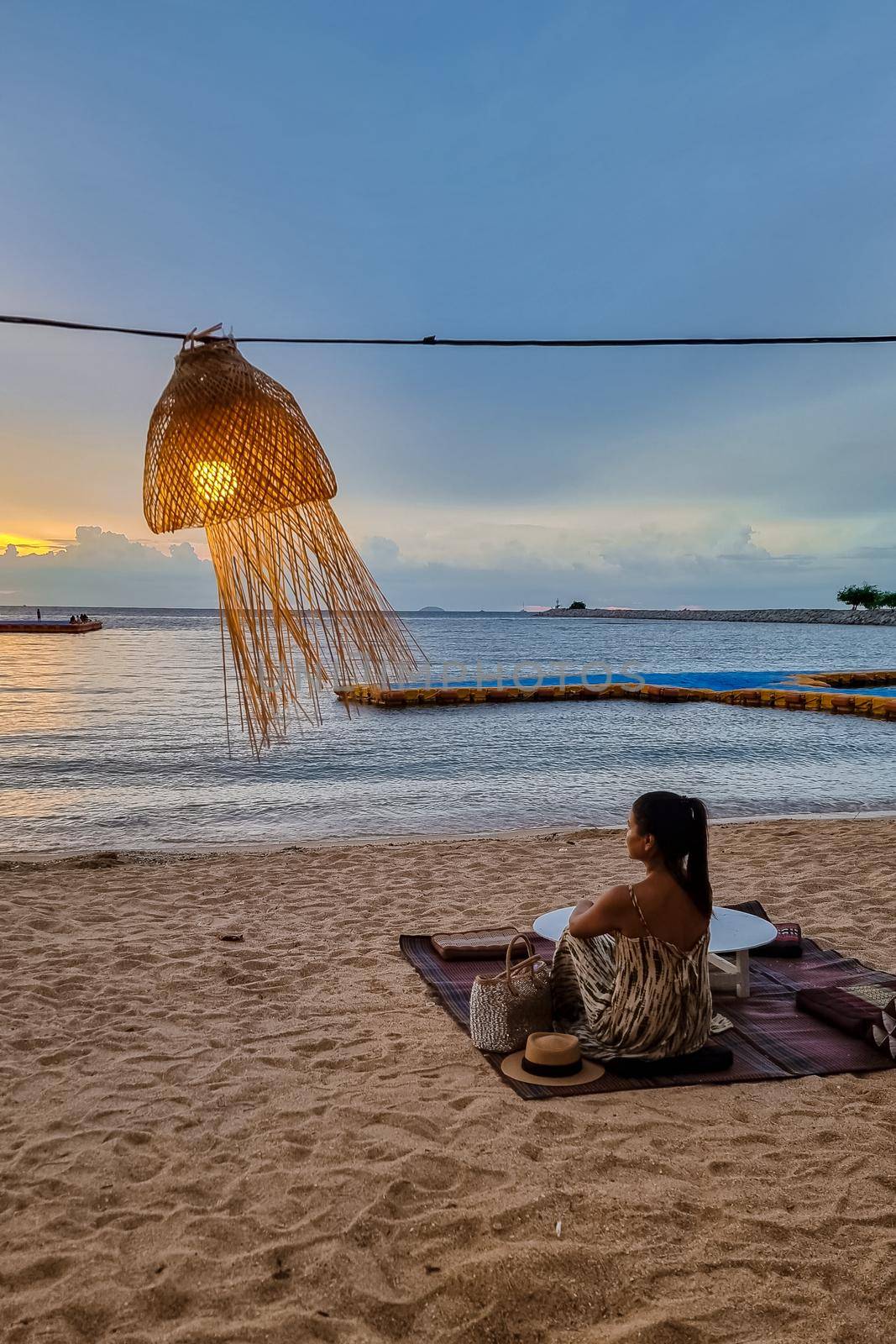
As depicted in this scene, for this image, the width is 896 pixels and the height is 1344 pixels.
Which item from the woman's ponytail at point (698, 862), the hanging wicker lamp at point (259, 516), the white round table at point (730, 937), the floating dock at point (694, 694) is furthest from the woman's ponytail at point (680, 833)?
the floating dock at point (694, 694)

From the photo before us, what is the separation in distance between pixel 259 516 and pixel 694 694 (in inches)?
1022

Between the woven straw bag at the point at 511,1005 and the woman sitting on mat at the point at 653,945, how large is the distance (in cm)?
18

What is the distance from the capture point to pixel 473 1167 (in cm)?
278

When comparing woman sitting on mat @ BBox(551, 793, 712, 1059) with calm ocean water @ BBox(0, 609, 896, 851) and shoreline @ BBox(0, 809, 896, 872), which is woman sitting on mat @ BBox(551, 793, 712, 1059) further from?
calm ocean water @ BBox(0, 609, 896, 851)

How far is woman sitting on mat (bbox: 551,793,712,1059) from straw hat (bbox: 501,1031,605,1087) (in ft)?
0.35

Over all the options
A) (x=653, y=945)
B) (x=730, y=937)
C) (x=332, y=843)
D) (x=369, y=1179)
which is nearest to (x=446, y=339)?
(x=653, y=945)

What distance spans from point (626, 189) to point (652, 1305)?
27.1 feet

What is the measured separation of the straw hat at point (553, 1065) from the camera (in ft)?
11.1

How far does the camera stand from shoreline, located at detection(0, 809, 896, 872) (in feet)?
25.7

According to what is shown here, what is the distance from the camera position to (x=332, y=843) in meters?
8.88

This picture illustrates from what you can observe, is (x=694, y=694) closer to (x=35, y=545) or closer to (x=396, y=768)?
(x=396, y=768)

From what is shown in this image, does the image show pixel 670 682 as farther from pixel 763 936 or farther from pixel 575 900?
pixel 763 936

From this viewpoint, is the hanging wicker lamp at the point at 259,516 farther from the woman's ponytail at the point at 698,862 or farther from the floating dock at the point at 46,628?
the floating dock at the point at 46,628

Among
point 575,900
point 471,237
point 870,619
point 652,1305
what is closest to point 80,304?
point 471,237
